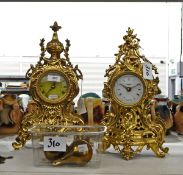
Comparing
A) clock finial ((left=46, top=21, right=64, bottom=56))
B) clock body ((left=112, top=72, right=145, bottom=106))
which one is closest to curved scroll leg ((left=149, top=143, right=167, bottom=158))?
clock body ((left=112, top=72, right=145, bottom=106))

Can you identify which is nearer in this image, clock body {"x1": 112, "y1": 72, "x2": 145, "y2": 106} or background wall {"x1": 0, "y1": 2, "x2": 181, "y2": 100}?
clock body {"x1": 112, "y1": 72, "x2": 145, "y2": 106}

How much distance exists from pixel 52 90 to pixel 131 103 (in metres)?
0.25

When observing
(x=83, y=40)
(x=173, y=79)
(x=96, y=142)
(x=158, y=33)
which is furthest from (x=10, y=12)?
(x=96, y=142)

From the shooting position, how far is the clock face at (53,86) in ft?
3.94

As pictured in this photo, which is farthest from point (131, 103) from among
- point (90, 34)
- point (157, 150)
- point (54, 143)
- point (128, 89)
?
point (90, 34)

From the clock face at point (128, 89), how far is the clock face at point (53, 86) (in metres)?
0.17

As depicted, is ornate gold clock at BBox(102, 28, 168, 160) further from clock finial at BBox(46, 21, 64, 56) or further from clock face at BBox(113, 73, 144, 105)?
clock finial at BBox(46, 21, 64, 56)

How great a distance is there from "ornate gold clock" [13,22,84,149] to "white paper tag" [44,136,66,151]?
164 mm

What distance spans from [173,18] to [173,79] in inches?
20.2

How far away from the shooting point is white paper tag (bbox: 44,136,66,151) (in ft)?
3.39

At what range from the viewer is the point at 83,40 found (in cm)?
331

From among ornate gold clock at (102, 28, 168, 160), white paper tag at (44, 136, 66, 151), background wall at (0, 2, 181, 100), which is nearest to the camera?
white paper tag at (44, 136, 66, 151)

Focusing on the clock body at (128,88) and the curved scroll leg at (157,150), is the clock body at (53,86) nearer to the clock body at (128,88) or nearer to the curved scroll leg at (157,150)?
the clock body at (128,88)

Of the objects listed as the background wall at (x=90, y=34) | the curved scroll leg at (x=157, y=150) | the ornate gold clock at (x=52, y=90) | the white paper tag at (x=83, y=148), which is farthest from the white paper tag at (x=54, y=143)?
the background wall at (x=90, y=34)
